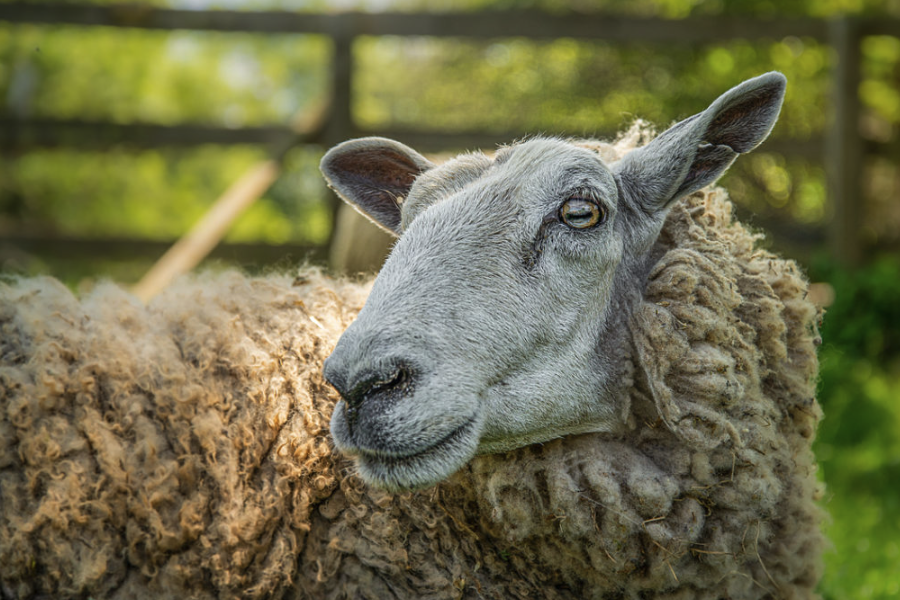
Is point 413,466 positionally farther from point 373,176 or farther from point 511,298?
point 373,176

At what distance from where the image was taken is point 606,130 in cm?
816

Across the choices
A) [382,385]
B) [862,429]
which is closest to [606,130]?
[862,429]

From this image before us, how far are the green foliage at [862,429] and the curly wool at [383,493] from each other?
0.79 metres

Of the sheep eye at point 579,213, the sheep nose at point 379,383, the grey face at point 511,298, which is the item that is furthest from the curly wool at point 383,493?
the sheep nose at point 379,383

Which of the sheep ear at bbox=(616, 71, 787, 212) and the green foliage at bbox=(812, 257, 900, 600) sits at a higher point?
the sheep ear at bbox=(616, 71, 787, 212)

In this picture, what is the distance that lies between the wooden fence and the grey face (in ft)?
15.6

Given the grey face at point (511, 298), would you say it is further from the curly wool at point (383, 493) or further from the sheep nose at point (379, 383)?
the curly wool at point (383, 493)

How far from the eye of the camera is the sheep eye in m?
2.41

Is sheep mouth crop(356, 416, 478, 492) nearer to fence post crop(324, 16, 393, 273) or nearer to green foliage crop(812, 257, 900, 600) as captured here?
green foliage crop(812, 257, 900, 600)

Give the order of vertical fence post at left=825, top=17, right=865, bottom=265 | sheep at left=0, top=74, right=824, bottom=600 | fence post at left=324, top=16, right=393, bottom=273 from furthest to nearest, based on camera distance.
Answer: vertical fence post at left=825, top=17, right=865, bottom=265 < fence post at left=324, top=16, right=393, bottom=273 < sheep at left=0, top=74, right=824, bottom=600

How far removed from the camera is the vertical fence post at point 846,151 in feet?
24.6

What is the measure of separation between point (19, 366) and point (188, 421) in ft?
1.83

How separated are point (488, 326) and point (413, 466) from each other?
0.42m

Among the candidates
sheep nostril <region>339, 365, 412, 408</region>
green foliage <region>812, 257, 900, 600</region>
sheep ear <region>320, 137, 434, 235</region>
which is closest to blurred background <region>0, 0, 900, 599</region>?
green foliage <region>812, 257, 900, 600</region>
